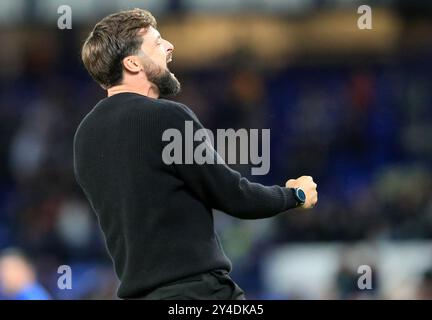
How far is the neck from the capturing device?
3643 mm

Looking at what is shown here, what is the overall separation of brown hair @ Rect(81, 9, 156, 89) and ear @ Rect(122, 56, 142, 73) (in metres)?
0.01

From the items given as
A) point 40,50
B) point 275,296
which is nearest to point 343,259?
point 275,296

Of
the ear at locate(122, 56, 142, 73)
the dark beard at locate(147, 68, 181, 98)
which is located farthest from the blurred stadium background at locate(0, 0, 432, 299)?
the ear at locate(122, 56, 142, 73)

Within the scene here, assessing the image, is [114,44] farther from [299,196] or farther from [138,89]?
[299,196]

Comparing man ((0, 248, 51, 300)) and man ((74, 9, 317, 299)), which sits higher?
man ((74, 9, 317, 299))

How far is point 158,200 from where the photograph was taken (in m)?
3.43

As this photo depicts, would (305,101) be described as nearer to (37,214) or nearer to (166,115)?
(37,214)

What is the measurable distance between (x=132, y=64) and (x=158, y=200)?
0.53 metres

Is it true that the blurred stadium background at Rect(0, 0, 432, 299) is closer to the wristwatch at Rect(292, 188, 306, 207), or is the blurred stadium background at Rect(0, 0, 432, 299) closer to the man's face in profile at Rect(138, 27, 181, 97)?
the wristwatch at Rect(292, 188, 306, 207)

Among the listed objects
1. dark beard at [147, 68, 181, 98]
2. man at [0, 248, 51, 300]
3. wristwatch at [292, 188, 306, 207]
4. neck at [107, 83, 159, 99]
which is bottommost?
man at [0, 248, 51, 300]

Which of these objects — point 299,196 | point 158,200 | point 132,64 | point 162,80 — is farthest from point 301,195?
point 132,64

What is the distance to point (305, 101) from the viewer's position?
12695 millimetres

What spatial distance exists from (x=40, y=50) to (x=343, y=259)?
256 inches

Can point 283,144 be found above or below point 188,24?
below
